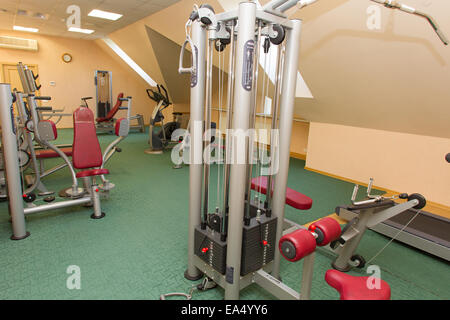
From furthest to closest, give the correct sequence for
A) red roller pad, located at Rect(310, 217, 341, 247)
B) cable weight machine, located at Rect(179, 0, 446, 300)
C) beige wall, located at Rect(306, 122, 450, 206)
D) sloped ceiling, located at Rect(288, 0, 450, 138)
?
beige wall, located at Rect(306, 122, 450, 206) → sloped ceiling, located at Rect(288, 0, 450, 138) → cable weight machine, located at Rect(179, 0, 446, 300) → red roller pad, located at Rect(310, 217, 341, 247)

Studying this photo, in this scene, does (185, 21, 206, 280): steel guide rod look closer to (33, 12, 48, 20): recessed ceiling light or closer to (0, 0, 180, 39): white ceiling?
(0, 0, 180, 39): white ceiling

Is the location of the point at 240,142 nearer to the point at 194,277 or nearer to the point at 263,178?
the point at 194,277

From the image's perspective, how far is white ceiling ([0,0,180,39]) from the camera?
15.8 ft

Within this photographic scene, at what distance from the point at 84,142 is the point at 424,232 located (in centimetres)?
340

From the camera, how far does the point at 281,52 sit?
172cm

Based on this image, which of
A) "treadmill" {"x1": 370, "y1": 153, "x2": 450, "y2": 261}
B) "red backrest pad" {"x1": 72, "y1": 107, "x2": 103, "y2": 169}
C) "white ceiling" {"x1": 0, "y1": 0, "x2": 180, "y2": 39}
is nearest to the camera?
"treadmill" {"x1": 370, "y1": 153, "x2": 450, "y2": 261}

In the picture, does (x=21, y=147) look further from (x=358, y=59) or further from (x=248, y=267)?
(x=358, y=59)

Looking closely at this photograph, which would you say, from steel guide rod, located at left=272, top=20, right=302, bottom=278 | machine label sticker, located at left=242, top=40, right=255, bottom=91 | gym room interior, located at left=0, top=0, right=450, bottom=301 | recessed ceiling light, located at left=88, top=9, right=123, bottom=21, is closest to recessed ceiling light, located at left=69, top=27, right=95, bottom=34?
gym room interior, located at left=0, top=0, right=450, bottom=301

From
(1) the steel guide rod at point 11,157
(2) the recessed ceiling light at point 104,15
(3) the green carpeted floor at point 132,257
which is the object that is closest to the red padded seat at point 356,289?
(3) the green carpeted floor at point 132,257

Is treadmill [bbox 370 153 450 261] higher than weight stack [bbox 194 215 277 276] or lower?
lower

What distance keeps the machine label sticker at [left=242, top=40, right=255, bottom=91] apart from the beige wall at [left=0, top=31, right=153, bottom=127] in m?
8.27

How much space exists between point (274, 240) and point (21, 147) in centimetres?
328

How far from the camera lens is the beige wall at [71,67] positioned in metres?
7.75

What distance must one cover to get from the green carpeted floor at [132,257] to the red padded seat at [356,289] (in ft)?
2.06
